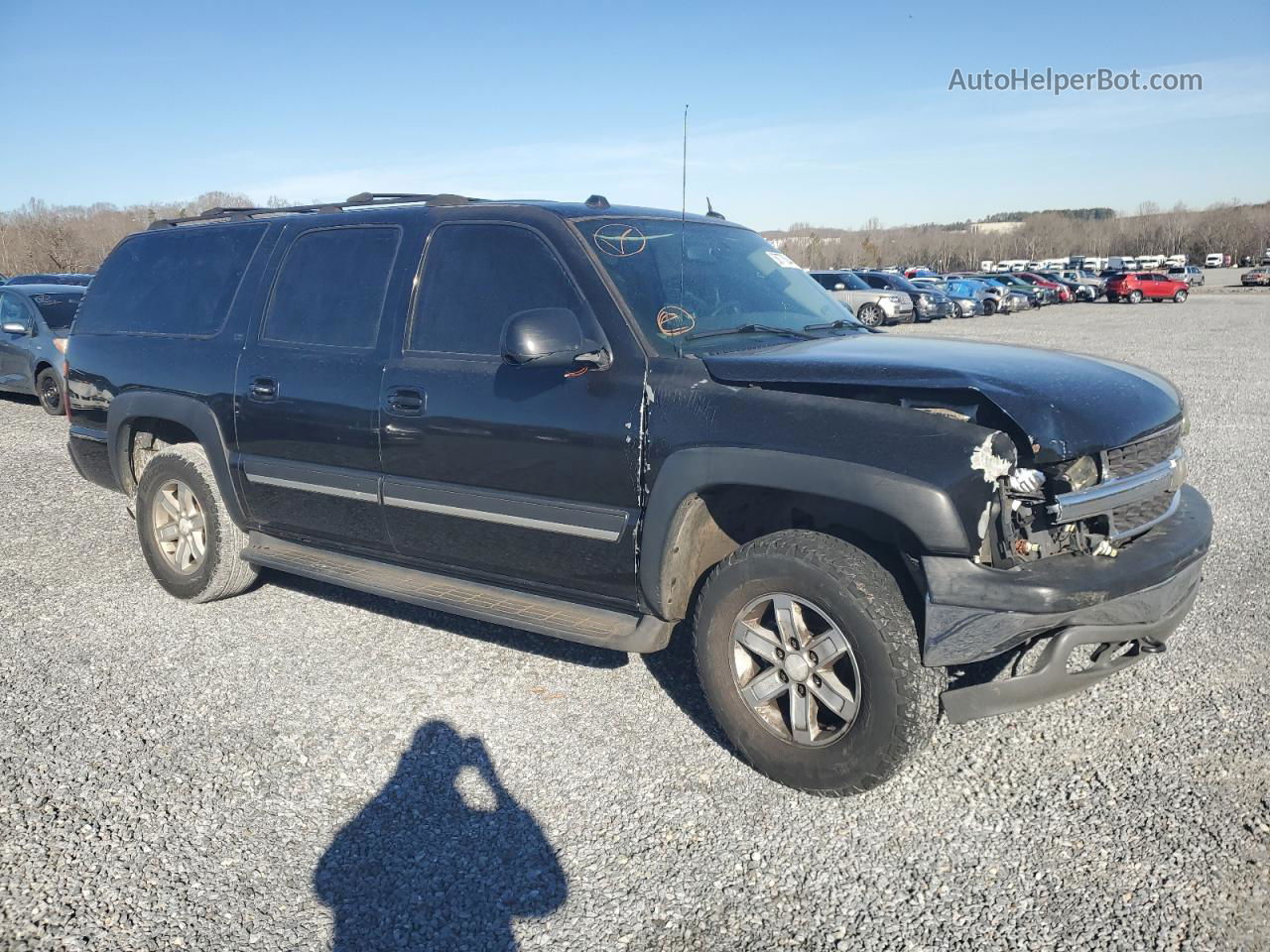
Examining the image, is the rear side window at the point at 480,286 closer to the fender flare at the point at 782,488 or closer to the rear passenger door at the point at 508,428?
the rear passenger door at the point at 508,428

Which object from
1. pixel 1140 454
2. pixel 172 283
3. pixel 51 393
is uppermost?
pixel 172 283

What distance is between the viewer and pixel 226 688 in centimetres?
436

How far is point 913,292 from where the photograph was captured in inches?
1187

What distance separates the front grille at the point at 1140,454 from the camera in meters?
3.33

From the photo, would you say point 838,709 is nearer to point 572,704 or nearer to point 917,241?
point 572,704

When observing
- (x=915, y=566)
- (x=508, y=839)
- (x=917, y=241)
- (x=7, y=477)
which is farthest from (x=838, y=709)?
(x=917, y=241)

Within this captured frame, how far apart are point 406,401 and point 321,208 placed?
1487mm

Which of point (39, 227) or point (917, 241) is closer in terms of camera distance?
point (39, 227)

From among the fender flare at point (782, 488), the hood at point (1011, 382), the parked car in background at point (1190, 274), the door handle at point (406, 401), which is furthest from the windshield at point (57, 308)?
the parked car in background at point (1190, 274)

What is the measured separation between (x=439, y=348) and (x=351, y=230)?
945 mm

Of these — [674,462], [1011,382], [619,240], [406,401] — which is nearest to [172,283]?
[406,401]

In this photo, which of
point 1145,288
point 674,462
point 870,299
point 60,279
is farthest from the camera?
point 1145,288

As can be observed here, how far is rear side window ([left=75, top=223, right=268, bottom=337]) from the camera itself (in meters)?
5.18

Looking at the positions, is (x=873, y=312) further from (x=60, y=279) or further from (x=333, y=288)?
(x=333, y=288)
